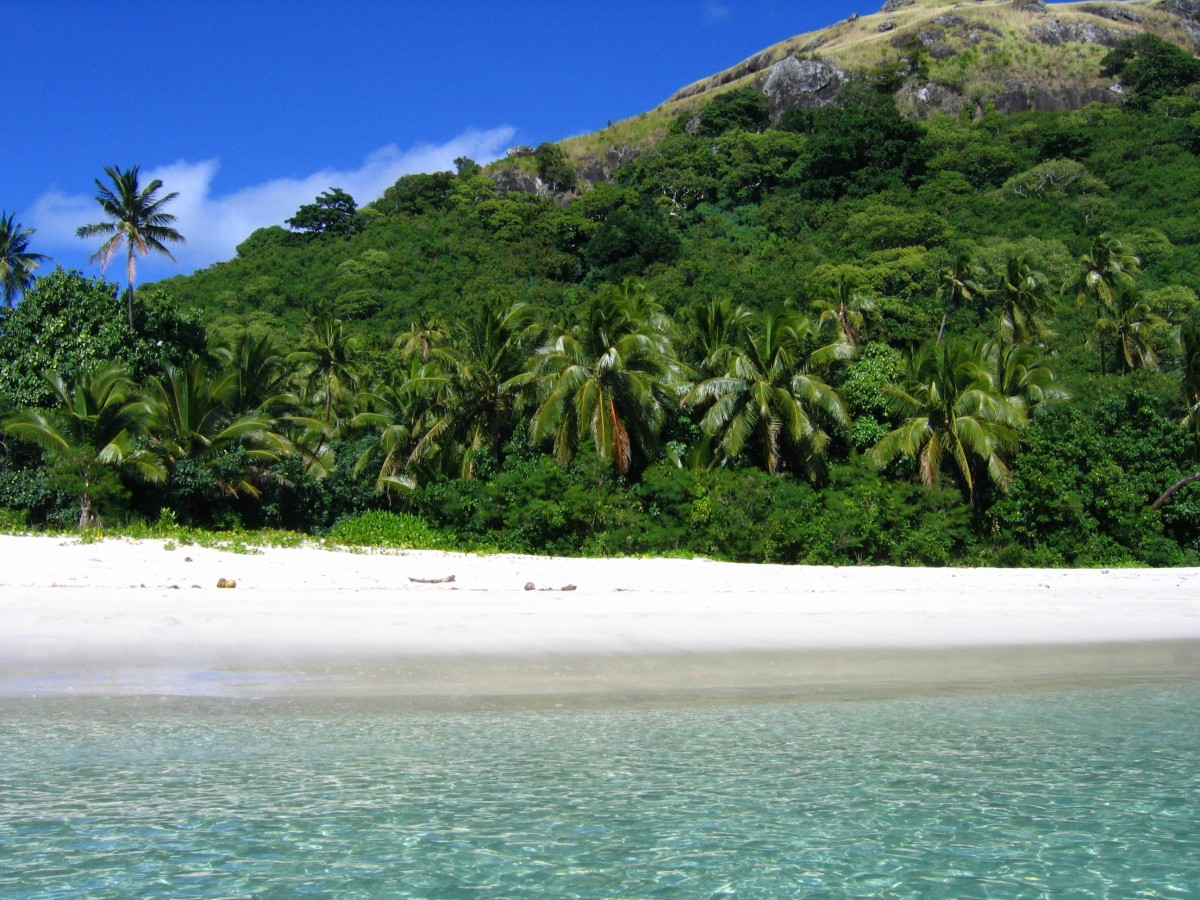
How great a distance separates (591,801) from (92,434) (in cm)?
1926

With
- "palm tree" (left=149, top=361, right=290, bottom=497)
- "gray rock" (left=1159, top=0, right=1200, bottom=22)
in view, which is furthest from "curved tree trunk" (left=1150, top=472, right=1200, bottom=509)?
"gray rock" (left=1159, top=0, right=1200, bottom=22)

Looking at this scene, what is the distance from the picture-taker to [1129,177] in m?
58.5

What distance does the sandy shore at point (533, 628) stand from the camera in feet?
32.9

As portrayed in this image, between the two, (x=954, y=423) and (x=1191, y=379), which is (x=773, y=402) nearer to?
(x=954, y=423)

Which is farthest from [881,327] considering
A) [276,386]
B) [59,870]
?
[59,870]

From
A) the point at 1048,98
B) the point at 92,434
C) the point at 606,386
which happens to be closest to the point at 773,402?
the point at 606,386

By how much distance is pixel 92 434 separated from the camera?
73.5ft

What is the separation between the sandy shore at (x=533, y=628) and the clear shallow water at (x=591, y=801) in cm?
98

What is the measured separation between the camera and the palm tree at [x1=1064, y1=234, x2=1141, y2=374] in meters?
38.8

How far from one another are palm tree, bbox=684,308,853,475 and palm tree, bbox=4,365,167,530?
13.0 m

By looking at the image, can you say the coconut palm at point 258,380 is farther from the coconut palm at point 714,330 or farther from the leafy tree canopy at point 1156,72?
the leafy tree canopy at point 1156,72

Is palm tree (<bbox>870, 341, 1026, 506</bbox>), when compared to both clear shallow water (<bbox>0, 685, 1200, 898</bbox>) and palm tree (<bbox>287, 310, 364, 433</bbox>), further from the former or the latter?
palm tree (<bbox>287, 310, 364, 433</bbox>)

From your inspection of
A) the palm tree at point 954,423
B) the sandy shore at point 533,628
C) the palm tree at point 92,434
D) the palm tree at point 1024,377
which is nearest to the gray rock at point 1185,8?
the palm tree at point 1024,377

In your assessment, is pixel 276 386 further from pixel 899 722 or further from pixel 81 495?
pixel 899 722
